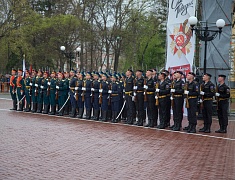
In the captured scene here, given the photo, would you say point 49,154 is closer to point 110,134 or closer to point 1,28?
point 110,134

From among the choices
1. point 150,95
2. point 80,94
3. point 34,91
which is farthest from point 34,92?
point 150,95

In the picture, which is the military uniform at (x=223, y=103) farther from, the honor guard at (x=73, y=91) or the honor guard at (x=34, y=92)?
the honor guard at (x=34, y=92)

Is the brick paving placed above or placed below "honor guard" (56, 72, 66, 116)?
below

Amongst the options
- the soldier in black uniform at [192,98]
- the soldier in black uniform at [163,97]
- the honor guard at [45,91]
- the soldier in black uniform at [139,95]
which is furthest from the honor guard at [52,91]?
the soldier in black uniform at [192,98]

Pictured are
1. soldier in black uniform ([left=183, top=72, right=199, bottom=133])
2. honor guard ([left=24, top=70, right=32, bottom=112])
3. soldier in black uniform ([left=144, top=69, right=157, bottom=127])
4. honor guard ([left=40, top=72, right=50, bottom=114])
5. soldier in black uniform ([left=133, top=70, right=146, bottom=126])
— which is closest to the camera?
soldier in black uniform ([left=183, top=72, right=199, bottom=133])

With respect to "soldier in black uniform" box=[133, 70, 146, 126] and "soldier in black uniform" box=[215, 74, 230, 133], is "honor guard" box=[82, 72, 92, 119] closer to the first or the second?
"soldier in black uniform" box=[133, 70, 146, 126]

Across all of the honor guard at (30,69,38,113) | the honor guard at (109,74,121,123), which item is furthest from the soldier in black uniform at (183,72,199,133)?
the honor guard at (30,69,38,113)

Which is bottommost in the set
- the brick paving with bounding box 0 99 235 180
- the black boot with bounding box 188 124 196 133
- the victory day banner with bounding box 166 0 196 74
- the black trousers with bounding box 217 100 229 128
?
the brick paving with bounding box 0 99 235 180

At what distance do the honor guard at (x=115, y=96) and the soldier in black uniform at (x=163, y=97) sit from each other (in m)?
1.95

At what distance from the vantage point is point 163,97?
13.8 m

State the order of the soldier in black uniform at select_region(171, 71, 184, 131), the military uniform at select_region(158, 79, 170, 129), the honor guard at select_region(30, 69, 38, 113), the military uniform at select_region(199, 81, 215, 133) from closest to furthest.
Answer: the military uniform at select_region(199, 81, 215, 133) < the soldier in black uniform at select_region(171, 71, 184, 131) < the military uniform at select_region(158, 79, 170, 129) < the honor guard at select_region(30, 69, 38, 113)

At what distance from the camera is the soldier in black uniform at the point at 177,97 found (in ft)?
43.9

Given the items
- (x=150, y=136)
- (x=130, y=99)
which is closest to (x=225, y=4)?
(x=130, y=99)

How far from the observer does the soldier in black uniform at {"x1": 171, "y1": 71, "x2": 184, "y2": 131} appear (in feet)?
43.9
